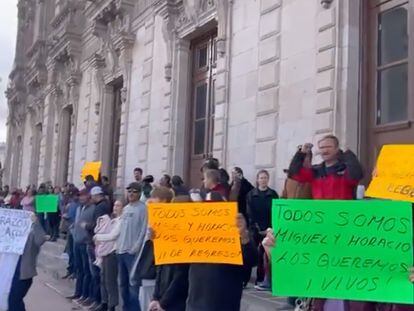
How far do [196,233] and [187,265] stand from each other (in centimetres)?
41

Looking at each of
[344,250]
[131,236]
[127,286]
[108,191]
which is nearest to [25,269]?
[127,286]

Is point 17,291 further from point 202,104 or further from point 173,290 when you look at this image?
point 202,104

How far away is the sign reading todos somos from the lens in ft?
23.9

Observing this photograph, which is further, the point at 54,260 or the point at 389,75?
the point at 54,260

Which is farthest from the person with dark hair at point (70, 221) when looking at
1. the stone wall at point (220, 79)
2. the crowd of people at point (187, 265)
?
the stone wall at point (220, 79)

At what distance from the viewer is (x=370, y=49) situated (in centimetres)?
848

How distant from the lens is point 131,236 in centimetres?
727

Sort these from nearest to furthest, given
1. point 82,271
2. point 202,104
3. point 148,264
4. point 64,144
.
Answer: point 148,264 → point 82,271 → point 202,104 → point 64,144

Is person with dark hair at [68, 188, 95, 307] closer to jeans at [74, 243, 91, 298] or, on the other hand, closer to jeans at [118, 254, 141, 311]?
jeans at [74, 243, 91, 298]

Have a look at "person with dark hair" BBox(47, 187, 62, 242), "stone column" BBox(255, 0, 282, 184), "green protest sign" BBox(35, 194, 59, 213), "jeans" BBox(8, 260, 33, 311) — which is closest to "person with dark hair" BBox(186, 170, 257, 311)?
"jeans" BBox(8, 260, 33, 311)

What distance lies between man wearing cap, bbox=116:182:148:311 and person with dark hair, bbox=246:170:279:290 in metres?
1.45

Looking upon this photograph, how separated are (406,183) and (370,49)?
16.1 feet

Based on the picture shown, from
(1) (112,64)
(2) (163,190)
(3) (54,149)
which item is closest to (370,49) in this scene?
(2) (163,190)

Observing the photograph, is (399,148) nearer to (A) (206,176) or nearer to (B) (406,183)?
(B) (406,183)
